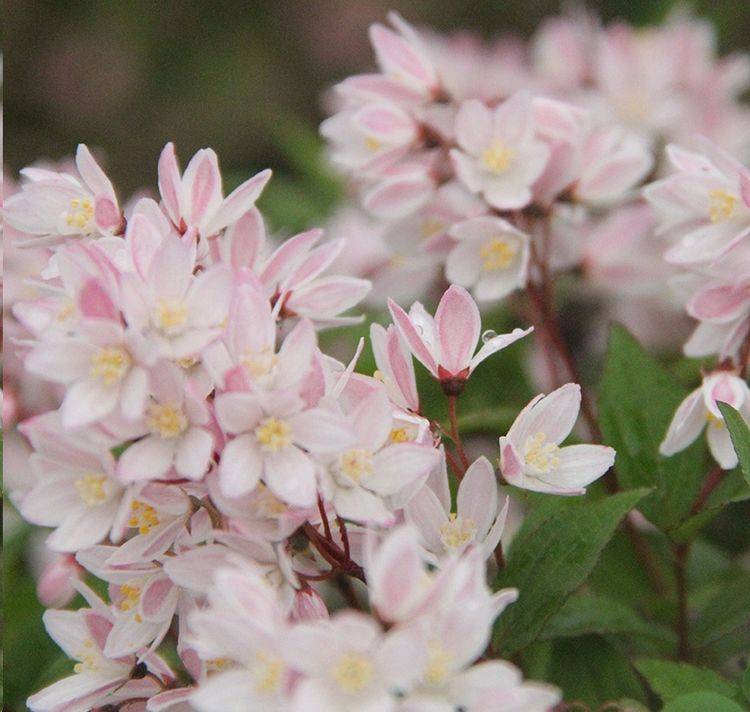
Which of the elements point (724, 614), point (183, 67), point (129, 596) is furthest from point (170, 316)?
point (183, 67)

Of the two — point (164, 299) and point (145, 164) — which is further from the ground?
point (164, 299)

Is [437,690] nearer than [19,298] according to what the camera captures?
Yes

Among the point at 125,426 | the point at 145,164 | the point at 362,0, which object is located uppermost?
the point at 125,426

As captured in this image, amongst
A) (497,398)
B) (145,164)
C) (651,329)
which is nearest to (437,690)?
(497,398)

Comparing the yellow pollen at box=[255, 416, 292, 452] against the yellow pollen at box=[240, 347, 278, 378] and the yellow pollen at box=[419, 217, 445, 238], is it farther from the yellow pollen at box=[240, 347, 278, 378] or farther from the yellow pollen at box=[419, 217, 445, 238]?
the yellow pollen at box=[419, 217, 445, 238]

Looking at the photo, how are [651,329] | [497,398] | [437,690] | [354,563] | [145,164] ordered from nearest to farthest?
[437,690]
[354,563]
[497,398]
[651,329]
[145,164]

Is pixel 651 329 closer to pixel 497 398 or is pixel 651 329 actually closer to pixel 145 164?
pixel 497 398

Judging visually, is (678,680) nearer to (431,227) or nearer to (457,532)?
(457,532)

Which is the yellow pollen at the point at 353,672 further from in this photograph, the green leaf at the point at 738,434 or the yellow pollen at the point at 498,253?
the yellow pollen at the point at 498,253
